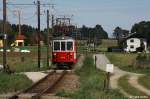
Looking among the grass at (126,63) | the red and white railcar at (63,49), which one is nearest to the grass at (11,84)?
the red and white railcar at (63,49)

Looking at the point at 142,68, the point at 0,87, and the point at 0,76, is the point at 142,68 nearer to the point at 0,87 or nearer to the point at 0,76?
the point at 0,76

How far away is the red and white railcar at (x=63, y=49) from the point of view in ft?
157

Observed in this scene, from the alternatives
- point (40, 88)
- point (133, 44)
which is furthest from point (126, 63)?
point (133, 44)

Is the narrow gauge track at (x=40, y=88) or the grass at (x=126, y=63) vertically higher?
the narrow gauge track at (x=40, y=88)

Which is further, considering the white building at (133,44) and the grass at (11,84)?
the white building at (133,44)

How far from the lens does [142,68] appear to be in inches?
2207

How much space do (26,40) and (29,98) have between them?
151m

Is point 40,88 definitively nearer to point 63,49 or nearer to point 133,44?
point 63,49

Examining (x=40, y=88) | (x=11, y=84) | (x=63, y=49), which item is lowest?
(x=40, y=88)

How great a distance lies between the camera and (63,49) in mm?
48031

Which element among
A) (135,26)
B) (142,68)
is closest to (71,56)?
(142,68)

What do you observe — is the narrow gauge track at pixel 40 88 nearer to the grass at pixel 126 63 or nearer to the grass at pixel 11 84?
the grass at pixel 11 84

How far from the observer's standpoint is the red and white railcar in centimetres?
4794

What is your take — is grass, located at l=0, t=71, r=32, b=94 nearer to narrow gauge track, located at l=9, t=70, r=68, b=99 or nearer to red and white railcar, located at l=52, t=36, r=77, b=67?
narrow gauge track, located at l=9, t=70, r=68, b=99
